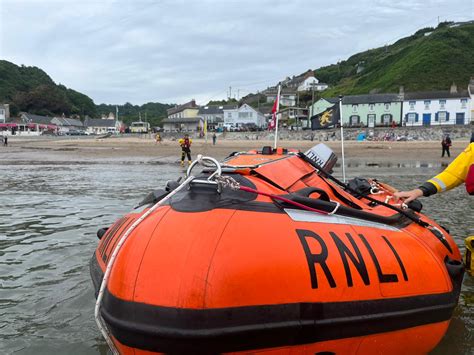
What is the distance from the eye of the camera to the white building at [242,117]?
244ft

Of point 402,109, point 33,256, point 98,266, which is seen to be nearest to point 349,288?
point 98,266

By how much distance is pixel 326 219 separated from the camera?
2.76 m

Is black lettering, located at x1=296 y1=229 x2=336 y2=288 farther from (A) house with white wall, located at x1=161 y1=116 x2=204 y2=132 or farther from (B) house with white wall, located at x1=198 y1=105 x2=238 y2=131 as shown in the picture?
(B) house with white wall, located at x1=198 y1=105 x2=238 y2=131

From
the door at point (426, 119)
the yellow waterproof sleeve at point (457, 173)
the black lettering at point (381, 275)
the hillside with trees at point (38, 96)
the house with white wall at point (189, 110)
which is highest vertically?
the hillside with trees at point (38, 96)

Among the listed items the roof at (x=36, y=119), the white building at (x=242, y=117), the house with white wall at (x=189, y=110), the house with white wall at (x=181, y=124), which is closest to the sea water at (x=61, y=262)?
the white building at (x=242, y=117)

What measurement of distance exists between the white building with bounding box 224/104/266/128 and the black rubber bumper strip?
72.1 meters

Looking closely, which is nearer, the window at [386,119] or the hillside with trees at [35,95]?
the window at [386,119]

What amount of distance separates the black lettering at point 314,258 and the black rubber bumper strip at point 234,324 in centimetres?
14

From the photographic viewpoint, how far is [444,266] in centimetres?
307

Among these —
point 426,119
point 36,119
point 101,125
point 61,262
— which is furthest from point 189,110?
point 61,262

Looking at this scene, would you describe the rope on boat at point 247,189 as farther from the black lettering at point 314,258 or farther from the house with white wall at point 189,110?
the house with white wall at point 189,110

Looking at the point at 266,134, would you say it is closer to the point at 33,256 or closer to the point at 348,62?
the point at 33,256

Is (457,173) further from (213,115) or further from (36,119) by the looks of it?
(36,119)

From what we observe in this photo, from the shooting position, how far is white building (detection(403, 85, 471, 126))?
5453cm
